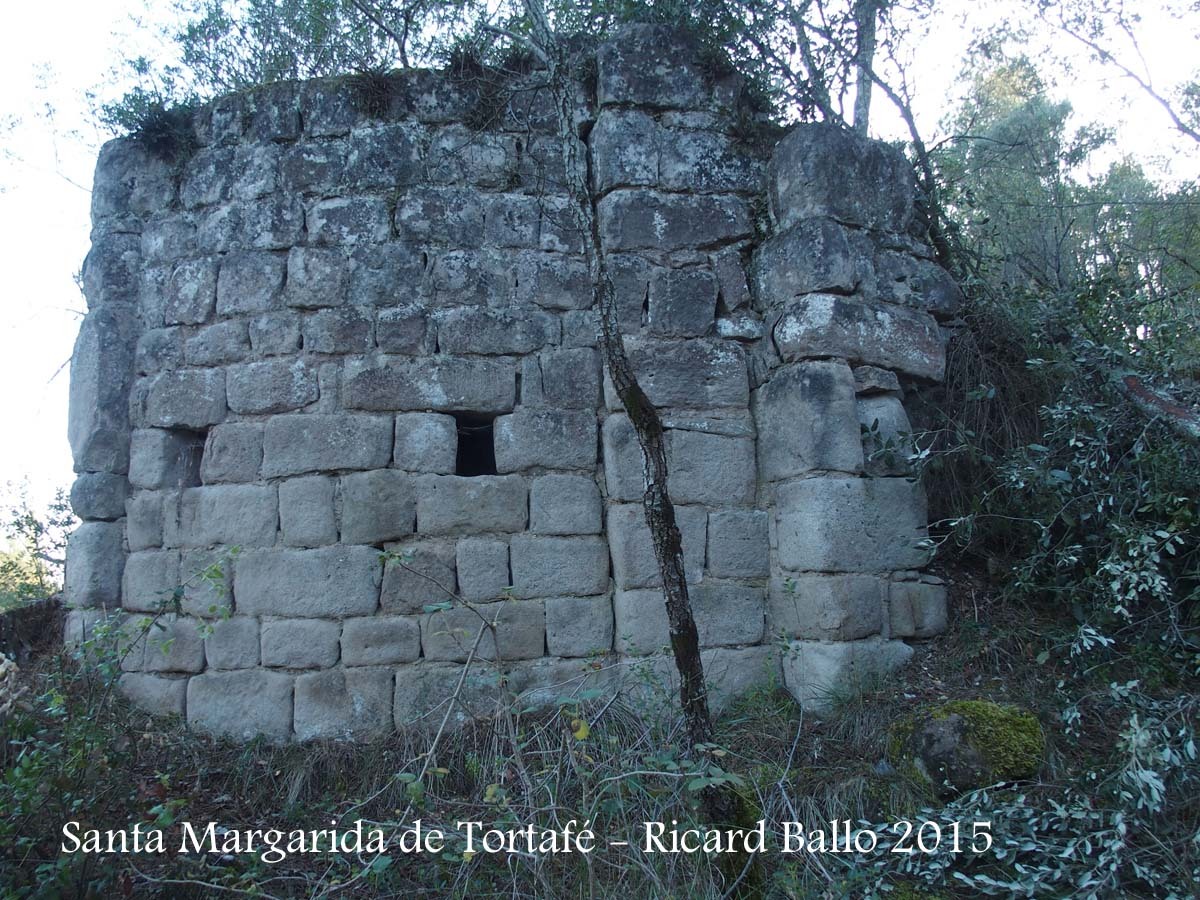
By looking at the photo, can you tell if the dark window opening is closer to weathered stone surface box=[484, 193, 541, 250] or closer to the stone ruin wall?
the stone ruin wall

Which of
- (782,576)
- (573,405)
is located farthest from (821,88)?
(782,576)

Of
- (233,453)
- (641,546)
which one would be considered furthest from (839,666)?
(233,453)

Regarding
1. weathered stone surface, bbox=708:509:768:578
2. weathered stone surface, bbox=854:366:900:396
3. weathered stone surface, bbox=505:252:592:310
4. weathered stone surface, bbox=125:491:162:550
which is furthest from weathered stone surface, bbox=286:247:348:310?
weathered stone surface, bbox=854:366:900:396

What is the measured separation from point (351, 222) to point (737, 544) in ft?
8.49

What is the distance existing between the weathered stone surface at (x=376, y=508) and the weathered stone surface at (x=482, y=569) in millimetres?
304

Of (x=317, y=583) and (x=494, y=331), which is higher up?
(x=494, y=331)

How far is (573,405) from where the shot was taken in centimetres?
450

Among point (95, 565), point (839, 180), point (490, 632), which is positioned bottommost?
point (490, 632)

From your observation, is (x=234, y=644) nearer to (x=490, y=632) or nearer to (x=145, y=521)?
(x=145, y=521)

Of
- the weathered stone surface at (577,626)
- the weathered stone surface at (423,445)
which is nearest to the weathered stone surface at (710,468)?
the weathered stone surface at (577,626)

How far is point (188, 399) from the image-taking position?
4629mm

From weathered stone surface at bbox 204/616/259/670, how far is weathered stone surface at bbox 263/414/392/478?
0.73 meters

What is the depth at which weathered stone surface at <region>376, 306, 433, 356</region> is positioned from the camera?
14.7ft

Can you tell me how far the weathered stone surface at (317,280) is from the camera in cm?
455
